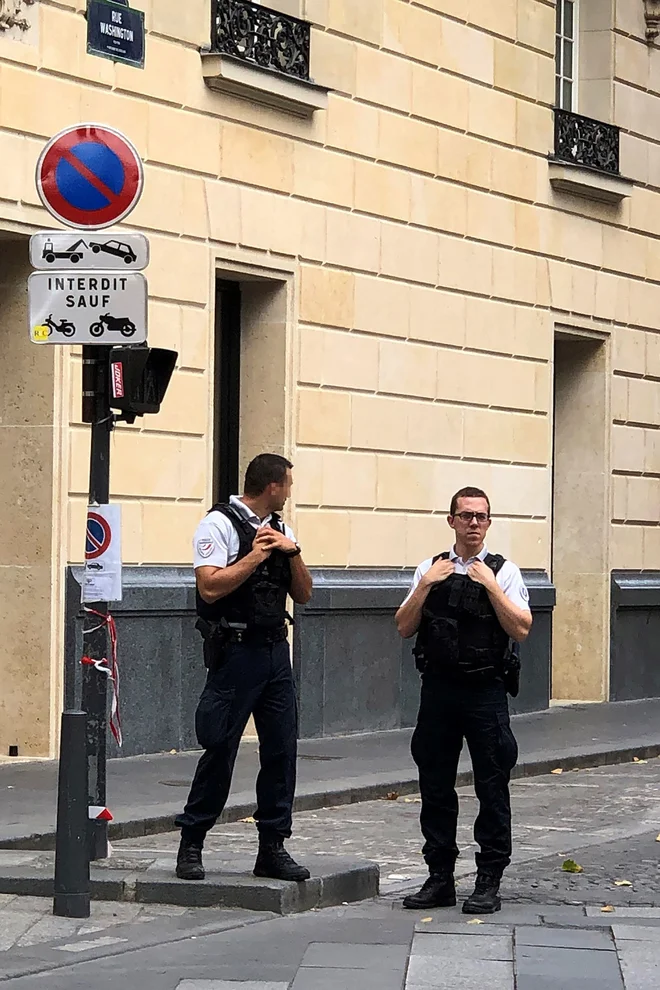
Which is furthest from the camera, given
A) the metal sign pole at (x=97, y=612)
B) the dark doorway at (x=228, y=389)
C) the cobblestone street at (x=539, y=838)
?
the dark doorway at (x=228, y=389)

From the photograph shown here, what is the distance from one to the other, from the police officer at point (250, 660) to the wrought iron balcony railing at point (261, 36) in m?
6.80

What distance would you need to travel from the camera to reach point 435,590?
27.2 feet

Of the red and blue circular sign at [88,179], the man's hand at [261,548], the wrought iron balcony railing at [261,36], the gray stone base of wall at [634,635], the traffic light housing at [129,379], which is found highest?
the wrought iron balcony railing at [261,36]

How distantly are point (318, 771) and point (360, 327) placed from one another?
4228 mm

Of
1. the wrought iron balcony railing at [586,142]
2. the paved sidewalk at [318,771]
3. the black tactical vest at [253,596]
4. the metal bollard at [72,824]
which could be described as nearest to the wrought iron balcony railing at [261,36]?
the wrought iron balcony railing at [586,142]

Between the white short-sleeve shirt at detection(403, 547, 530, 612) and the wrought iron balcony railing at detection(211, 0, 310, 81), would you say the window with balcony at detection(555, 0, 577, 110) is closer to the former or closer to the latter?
the wrought iron balcony railing at detection(211, 0, 310, 81)

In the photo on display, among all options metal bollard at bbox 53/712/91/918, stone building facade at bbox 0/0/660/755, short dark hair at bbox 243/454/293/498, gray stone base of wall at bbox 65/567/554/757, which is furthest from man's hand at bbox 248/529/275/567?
gray stone base of wall at bbox 65/567/554/757

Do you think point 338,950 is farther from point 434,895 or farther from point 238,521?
point 238,521

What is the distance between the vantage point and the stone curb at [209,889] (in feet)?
27.1

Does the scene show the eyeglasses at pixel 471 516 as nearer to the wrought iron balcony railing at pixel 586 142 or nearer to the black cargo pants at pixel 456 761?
the black cargo pants at pixel 456 761

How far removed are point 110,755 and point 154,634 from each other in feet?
3.05

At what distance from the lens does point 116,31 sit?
44.9 feet

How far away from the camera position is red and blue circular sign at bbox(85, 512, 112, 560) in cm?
873

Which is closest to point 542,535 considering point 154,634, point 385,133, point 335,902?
point 385,133
